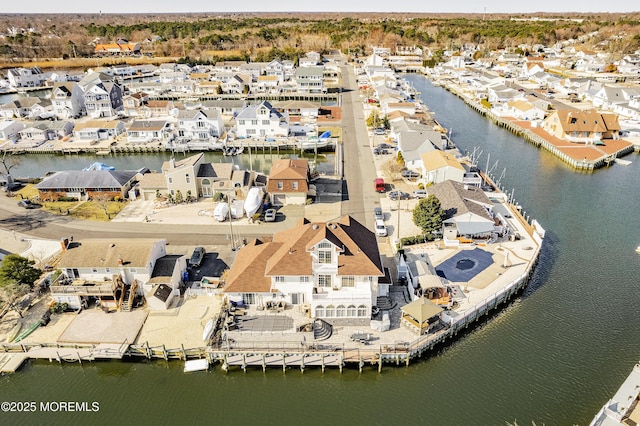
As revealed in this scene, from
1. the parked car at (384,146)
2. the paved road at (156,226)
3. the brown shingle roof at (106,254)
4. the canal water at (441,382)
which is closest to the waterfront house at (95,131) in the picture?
the paved road at (156,226)

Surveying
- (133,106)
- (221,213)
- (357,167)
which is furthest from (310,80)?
(221,213)

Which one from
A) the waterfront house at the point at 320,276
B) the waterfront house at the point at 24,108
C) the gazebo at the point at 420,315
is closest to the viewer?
the gazebo at the point at 420,315

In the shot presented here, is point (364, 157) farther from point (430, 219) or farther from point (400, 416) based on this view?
point (400, 416)

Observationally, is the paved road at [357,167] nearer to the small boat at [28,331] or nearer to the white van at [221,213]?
the white van at [221,213]

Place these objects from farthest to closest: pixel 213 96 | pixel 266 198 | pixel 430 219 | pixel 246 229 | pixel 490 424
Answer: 1. pixel 213 96
2. pixel 266 198
3. pixel 246 229
4. pixel 430 219
5. pixel 490 424

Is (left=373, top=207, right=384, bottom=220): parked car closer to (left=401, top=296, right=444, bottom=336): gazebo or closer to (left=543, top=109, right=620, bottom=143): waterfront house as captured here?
(left=401, top=296, right=444, bottom=336): gazebo

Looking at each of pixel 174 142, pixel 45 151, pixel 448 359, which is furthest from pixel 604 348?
pixel 45 151

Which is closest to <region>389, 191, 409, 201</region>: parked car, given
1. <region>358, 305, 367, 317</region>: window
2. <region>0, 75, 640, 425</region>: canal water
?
<region>0, 75, 640, 425</region>: canal water
